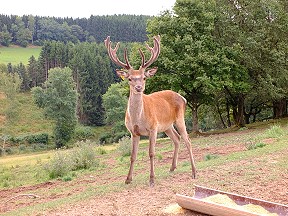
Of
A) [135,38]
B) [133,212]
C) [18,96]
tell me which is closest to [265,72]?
[133,212]

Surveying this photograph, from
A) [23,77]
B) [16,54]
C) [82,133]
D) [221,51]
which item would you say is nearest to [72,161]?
[221,51]

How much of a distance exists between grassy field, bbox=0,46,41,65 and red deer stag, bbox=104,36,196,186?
106 meters

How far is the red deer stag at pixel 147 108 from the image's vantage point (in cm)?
930

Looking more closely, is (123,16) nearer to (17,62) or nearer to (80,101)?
(17,62)

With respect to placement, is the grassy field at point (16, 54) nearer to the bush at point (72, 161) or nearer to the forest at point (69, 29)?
the forest at point (69, 29)

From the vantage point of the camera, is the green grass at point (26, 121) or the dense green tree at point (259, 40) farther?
the green grass at point (26, 121)

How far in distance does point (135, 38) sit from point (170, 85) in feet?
364

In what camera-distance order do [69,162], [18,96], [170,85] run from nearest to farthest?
[69,162], [170,85], [18,96]

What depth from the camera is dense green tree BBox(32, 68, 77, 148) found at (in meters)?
67.1

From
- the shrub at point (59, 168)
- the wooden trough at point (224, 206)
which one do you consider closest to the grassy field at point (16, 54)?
the shrub at point (59, 168)

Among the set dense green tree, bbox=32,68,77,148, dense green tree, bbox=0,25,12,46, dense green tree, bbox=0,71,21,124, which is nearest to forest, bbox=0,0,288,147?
dense green tree, bbox=32,68,77,148

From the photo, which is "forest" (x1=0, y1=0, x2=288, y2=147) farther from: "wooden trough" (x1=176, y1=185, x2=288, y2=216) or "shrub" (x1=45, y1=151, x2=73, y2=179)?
"wooden trough" (x1=176, y1=185, x2=288, y2=216)

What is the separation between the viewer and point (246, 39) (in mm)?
29031

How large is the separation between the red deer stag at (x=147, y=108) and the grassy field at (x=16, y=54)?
346ft
